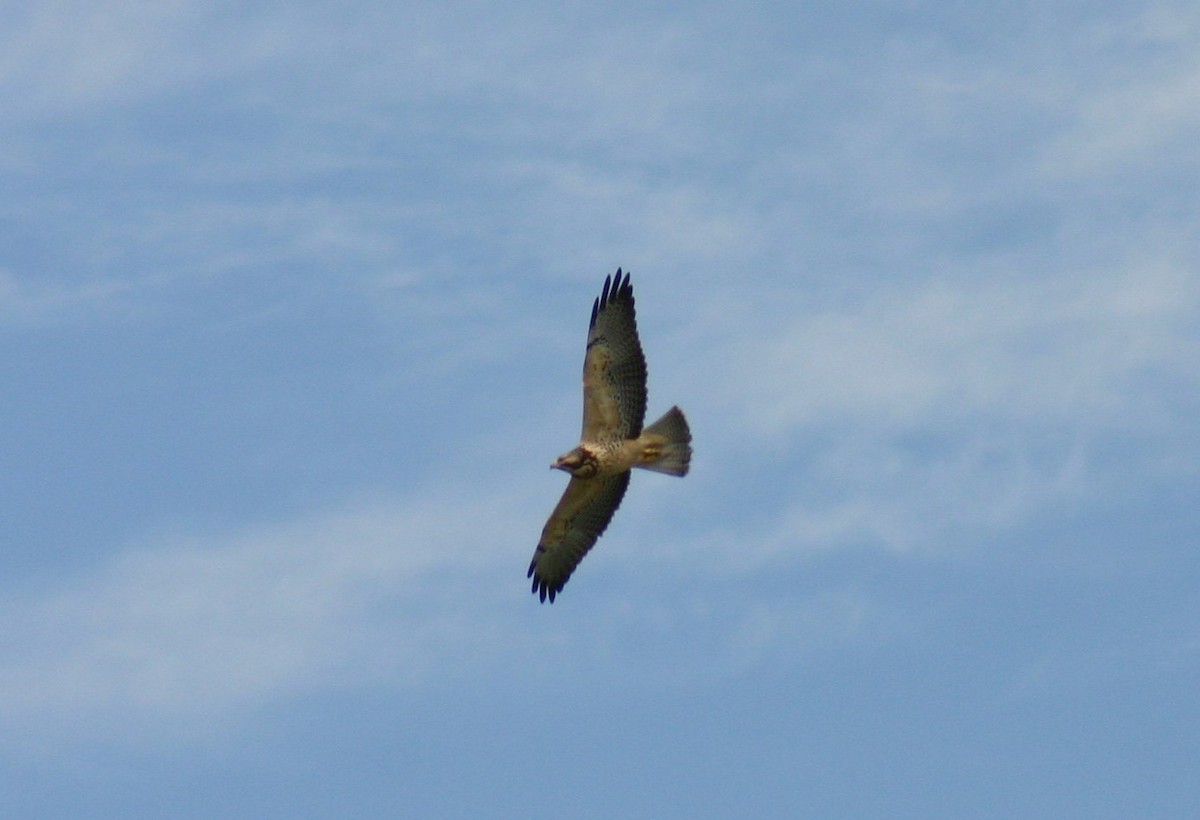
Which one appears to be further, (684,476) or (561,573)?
(561,573)

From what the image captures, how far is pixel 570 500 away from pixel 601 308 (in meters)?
1.82

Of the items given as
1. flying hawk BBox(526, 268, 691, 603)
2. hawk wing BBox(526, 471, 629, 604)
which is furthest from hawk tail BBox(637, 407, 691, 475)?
hawk wing BBox(526, 471, 629, 604)

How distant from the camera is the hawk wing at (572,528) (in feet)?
69.2

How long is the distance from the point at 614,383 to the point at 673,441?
2.41 feet

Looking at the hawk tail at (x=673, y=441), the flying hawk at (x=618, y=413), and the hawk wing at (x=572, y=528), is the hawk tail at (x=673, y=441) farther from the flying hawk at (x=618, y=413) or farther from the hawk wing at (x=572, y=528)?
the hawk wing at (x=572, y=528)

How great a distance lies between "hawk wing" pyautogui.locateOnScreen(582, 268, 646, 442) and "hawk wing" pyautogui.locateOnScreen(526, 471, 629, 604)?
59 centimetres

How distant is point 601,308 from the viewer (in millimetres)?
20688

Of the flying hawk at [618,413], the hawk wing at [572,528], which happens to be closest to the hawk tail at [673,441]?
the flying hawk at [618,413]

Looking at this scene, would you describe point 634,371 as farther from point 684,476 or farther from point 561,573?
point 561,573

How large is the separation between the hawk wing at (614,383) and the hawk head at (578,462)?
0.18 metres

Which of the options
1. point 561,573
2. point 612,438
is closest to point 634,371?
point 612,438

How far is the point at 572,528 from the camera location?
2164 cm

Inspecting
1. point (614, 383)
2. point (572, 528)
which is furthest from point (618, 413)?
point (572, 528)

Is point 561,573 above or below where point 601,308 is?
below
